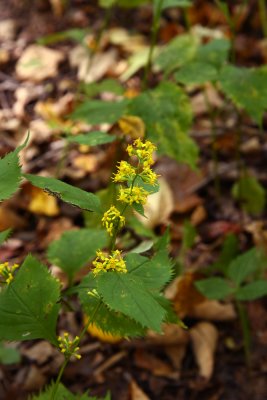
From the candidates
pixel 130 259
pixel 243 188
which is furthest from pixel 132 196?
pixel 243 188

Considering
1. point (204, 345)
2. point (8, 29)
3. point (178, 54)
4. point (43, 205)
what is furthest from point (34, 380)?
point (8, 29)

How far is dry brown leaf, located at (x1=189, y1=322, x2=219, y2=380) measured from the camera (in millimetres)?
1981

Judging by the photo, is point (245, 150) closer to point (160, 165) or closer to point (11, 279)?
point (160, 165)

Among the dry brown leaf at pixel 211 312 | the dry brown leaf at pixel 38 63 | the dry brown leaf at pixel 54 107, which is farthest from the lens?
the dry brown leaf at pixel 38 63

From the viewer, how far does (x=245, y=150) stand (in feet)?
9.29

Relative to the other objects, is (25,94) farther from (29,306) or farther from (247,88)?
(29,306)

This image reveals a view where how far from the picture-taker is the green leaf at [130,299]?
988mm

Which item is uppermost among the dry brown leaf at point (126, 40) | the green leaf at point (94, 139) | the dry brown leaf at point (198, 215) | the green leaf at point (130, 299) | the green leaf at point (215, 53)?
the green leaf at point (94, 139)

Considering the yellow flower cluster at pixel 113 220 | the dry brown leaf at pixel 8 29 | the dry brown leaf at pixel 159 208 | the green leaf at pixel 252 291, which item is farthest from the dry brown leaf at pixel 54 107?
the yellow flower cluster at pixel 113 220

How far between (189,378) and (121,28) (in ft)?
8.31

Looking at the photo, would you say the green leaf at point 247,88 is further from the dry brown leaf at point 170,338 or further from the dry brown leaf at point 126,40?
the dry brown leaf at point 126,40

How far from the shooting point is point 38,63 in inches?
129

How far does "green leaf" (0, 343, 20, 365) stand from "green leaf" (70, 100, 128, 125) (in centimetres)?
89

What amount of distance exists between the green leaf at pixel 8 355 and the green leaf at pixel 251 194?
1307 mm
